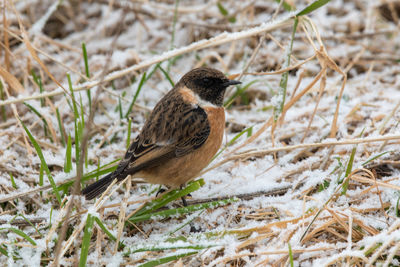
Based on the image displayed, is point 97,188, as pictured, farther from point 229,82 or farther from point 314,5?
point 314,5

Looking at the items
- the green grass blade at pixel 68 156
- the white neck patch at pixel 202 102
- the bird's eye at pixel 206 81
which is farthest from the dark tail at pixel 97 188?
the bird's eye at pixel 206 81

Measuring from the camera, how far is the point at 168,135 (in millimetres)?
4617

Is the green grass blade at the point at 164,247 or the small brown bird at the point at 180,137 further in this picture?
the small brown bird at the point at 180,137

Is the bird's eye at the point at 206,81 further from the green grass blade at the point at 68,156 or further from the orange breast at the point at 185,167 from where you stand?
the green grass blade at the point at 68,156

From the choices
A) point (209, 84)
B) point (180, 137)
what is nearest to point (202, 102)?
point (209, 84)

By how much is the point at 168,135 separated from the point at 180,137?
118 mm

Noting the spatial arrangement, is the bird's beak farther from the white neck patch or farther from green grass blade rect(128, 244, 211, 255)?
green grass blade rect(128, 244, 211, 255)

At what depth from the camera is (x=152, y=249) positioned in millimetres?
3373

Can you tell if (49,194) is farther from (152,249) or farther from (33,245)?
(152,249)

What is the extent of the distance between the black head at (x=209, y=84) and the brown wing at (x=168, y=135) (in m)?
0.20

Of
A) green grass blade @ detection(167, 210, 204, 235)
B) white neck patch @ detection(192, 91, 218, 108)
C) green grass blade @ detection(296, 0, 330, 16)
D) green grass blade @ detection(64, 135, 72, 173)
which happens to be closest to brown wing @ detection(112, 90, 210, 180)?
white neck patch @ detection(192, 91, 218, 108)

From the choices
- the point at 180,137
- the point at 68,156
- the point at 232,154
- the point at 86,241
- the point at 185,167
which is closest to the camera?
the point at 86,241

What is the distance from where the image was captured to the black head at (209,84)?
16.4 ft

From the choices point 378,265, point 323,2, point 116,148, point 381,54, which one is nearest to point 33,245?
point 116,148
